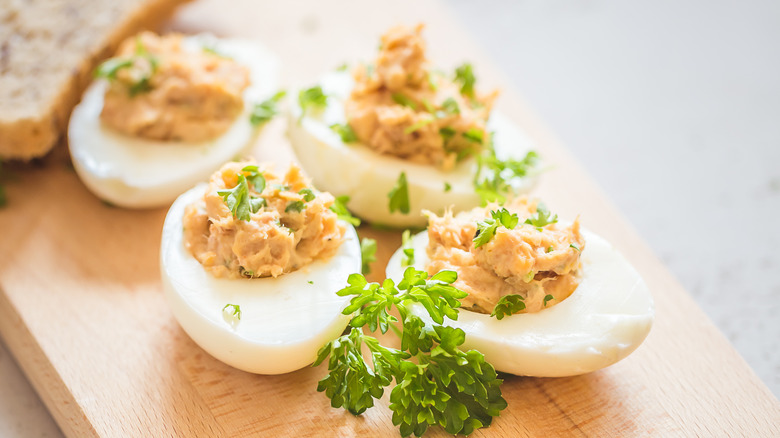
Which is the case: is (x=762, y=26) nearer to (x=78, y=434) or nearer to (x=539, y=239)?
(x=539, y=239)

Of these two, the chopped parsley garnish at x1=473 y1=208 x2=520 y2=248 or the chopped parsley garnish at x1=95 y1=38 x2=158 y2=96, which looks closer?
the chopped parsley garnish at x1=473 y1=208 x2=520 y2=248

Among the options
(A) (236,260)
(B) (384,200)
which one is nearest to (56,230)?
(A) (236,260)

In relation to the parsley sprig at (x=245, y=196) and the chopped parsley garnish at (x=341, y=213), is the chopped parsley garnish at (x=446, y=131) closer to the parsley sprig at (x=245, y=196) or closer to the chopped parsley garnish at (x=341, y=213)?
the chopped parsley garnish at (x=341, y=213)

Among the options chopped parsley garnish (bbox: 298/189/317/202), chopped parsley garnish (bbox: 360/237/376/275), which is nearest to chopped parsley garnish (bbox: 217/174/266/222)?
chopped parsley garnish (bbox: 298/189/317/202)

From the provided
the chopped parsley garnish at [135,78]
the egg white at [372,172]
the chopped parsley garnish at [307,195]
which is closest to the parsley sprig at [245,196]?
the chopped parsley garnish at [307,195]

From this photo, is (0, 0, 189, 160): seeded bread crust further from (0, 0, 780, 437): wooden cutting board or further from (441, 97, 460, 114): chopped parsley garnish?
(441, 97, 460, 114): chopped parsley garnish

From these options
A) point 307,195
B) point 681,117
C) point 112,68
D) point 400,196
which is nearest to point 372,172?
point 400,196

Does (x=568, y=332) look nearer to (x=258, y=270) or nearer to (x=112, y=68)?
(x=258, y=270)

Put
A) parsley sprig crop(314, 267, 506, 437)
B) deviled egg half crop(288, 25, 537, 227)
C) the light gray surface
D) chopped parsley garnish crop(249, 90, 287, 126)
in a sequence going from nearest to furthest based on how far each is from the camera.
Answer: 1. parsley sprig crop(314, 267, 506, 437)
2. deviled egg half crop(288, 25, 537, 227)
3. chopped parsley garnish crop(249, 90, 287, 126)
4. the light gray surface

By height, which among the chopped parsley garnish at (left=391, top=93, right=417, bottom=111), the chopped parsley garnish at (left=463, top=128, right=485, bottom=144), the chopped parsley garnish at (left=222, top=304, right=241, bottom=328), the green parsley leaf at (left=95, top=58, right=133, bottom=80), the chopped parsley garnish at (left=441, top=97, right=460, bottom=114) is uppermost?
the chopped parsley garnish at (left=441, top=97, right=460, bottom=114)
